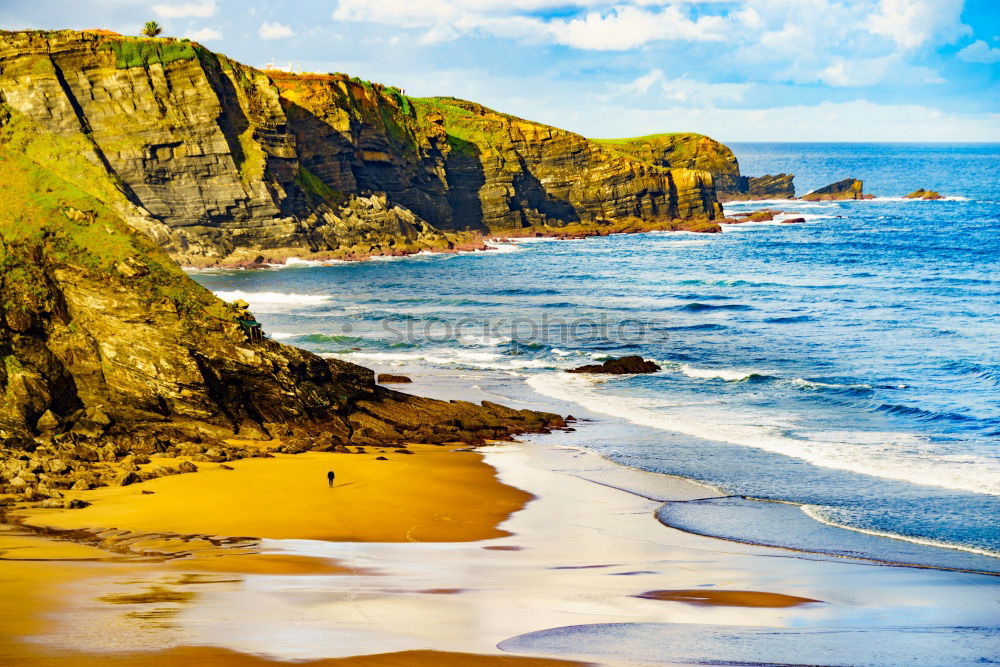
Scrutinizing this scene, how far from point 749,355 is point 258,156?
2130 inches

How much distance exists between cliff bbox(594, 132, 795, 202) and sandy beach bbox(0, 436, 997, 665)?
4636 inches

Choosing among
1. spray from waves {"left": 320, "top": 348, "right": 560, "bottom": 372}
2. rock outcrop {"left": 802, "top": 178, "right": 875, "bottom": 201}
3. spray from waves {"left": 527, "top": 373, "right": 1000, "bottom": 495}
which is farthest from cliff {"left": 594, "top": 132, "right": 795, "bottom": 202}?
spray from waves {"left": 527, "top": 373, "right": 1000, "bottom": 495}

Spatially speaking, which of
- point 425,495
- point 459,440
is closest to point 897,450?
point 459,440

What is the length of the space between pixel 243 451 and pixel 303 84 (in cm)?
7620

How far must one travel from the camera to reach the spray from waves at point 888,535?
45.5 feet

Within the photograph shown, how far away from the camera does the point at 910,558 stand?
1345 cm

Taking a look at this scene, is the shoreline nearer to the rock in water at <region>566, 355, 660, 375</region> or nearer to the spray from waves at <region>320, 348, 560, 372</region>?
the rock in water at <region>566, 355, 660, 375</region>

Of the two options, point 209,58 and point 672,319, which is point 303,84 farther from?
point 672,319

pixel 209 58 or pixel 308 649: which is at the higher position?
pixel 209 58

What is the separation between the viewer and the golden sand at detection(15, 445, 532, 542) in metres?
12.6

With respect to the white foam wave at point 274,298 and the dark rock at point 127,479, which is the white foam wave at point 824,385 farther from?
the white foam wave at point 274,298

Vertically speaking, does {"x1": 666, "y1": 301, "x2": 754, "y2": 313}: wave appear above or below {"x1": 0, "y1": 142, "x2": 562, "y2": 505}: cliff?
below

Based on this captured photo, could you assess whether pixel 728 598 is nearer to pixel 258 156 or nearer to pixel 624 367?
pixel 624 367

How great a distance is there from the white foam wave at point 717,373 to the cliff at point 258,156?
1758 inches
